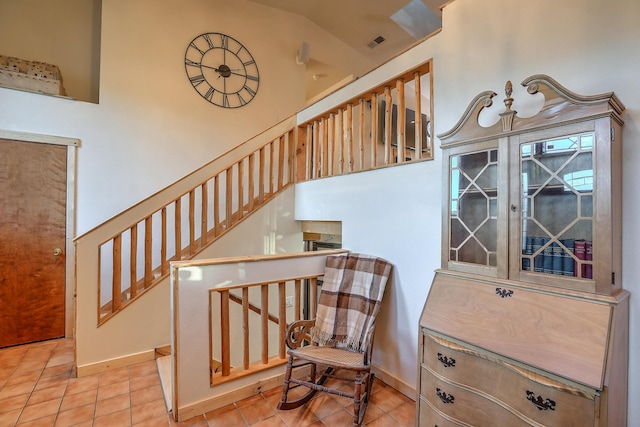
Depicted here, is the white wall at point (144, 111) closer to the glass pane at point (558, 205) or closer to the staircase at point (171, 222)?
the staircase at point (171, 222)

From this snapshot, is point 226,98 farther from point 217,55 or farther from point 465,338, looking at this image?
point 465,338

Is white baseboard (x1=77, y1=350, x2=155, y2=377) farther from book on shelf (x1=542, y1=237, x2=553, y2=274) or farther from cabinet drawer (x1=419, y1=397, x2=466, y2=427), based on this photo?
book on shelf (x1=542, y1=237, x2=553, y2=274)

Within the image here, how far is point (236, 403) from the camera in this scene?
82.2 inches

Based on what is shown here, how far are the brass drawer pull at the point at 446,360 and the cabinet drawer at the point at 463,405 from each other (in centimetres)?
9

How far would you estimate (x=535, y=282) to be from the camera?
1.42 m

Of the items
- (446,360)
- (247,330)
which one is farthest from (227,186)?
(446,360)

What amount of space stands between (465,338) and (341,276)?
107cm

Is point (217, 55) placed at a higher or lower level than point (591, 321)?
higher

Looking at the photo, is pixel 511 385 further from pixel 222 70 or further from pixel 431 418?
pixel 222 70

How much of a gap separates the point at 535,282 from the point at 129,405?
8.69 ft

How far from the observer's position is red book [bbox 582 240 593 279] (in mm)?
1266

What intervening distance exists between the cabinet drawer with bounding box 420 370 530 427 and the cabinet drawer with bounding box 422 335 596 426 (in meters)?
0.03

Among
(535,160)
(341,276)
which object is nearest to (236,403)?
(341,276)

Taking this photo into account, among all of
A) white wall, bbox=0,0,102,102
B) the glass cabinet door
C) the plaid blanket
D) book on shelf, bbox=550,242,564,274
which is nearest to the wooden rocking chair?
the plaid blanket
